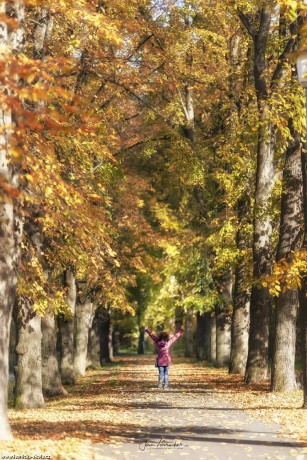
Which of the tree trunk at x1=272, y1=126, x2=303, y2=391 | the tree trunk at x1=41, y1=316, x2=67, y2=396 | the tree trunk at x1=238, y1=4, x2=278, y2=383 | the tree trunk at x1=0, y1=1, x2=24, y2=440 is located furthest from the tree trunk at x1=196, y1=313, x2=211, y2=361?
the tree trunk at x1=0, y1=1, x2=24, y2=440

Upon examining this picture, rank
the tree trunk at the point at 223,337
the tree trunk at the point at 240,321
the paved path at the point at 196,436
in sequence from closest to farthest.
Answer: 1. the paved path at the point at 196,436
2. the tree trunk at the point at 240,321
3. the tree trunk at the point at 223,337

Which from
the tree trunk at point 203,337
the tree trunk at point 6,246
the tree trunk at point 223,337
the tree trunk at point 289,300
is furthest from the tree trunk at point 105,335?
the tree trunk at point 6,246

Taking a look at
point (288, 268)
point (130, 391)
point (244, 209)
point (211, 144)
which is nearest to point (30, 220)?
point (288, 268)

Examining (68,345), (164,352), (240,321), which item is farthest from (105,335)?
(164,352)

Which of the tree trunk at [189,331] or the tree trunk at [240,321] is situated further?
the tree trunk at [189,331]

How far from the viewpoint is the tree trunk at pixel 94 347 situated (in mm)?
44094

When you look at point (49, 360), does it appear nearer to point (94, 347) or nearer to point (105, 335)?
point (94, 347)

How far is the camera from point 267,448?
11.8m

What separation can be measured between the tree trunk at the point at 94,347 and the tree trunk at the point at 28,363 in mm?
23847

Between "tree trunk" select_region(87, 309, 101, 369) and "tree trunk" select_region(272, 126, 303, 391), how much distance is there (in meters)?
23.7

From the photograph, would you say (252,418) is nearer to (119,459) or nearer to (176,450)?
(176,450)

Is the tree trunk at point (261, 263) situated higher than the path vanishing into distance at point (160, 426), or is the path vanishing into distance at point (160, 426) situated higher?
the tree trunk at point (261, 263)

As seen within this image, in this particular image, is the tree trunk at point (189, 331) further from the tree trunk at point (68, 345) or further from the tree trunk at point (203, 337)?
the tree trunk at point (68, 345)

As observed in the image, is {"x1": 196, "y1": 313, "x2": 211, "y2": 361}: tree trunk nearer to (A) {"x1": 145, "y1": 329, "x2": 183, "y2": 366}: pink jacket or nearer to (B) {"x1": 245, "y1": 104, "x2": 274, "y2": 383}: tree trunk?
(A) {"x1": 145, "y1": 329, "x2": 183, "y2": 366}: pink jacket
